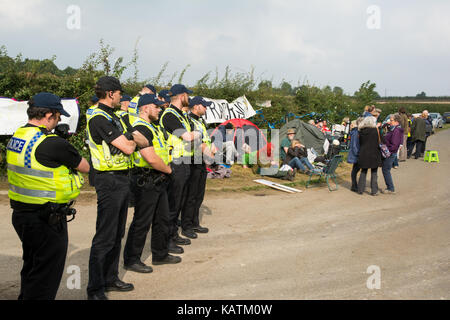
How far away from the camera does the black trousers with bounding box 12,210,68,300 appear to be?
344cm

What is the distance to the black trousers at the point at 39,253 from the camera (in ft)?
11.3

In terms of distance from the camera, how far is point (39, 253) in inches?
136

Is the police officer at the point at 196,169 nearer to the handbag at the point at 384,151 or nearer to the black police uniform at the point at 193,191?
the black police uniform at the point at 193,191

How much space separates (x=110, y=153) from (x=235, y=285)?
6.93 ft

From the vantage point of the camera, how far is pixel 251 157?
1272 centimetres

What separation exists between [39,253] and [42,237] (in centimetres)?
15

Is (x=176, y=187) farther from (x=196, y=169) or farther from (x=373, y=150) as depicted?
(x=373, y=150)

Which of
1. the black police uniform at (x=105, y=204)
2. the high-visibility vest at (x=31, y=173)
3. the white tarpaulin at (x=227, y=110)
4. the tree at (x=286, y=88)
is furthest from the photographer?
the tree at (x=286, y=88)

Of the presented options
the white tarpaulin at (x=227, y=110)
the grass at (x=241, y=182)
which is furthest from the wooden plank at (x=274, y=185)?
the white tarpaulin at (x=227, y=110)

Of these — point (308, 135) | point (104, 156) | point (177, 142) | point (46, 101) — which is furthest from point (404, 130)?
point (46, 101)

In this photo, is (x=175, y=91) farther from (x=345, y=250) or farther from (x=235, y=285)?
(x=345, y=250)

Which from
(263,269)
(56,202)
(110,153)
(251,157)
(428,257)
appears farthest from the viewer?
(251,157)

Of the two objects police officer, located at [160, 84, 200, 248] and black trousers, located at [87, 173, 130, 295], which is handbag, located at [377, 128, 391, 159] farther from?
black trousers, located at [87, 173, 130, 295]
